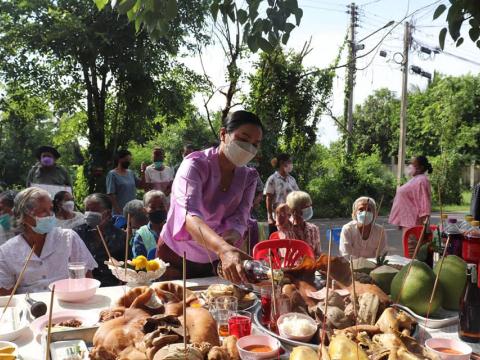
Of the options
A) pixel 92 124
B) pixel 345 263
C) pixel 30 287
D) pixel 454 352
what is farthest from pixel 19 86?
pixel 454 352

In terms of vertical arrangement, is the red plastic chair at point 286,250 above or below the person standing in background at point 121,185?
below

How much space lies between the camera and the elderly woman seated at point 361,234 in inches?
155

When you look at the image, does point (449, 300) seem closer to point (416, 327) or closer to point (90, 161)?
point (416, 327)

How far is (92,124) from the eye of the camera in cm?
888

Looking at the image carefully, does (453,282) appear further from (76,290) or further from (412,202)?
(412,202)

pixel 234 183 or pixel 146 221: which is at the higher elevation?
pixel 234 183

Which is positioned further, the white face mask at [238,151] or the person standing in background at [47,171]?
the person standing in background at [47,171]

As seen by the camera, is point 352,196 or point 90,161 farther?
point 352,196

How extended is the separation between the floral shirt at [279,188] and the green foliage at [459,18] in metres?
4.38

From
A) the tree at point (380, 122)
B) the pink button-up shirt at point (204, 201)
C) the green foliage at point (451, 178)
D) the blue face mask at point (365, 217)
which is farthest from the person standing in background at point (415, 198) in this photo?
the tree at point (380, 122)

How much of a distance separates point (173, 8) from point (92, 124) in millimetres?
7165

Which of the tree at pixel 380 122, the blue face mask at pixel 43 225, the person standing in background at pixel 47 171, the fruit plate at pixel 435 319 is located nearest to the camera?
the fruit plate at pixel 435 319

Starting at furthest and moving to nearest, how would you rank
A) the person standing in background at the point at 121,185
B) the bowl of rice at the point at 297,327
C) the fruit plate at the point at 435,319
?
the person standing in background at the point at 121,185 → the fruit plate at the point at 435,319 → the bowl of rice at the point at 297,327

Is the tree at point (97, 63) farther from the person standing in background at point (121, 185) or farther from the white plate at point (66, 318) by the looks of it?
the white plate at point (66, 318)
